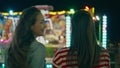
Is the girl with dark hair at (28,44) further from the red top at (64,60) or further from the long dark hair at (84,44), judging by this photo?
the long dark hair at (84,44)

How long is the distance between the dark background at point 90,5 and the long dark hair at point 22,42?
41.4 feet

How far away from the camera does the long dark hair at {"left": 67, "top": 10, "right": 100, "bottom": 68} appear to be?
301cm

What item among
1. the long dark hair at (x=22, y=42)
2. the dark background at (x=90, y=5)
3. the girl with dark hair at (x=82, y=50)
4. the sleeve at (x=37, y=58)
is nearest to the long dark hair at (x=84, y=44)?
the girl with dark hair at (x=82, y=50)

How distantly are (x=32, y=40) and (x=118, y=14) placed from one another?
17.7 m

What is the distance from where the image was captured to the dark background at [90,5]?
54.6 feet

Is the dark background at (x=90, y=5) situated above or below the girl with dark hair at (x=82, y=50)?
above

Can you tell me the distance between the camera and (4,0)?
1638cm

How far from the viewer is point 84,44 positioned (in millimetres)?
3033

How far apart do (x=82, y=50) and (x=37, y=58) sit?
0.36 m

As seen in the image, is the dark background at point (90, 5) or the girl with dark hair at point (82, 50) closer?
the girl with dark hair at point (82, 50)

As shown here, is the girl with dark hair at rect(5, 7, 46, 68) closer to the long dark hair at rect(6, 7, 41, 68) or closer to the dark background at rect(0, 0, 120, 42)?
the long dark hair at rect(6, 7, 41, 68)

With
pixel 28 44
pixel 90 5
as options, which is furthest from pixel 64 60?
pixel 90 5

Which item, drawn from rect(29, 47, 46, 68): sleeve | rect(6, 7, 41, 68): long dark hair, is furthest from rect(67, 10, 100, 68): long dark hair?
rect(6, 7, 41, 68): long dark hair

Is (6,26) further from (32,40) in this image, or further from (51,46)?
(32,40)
